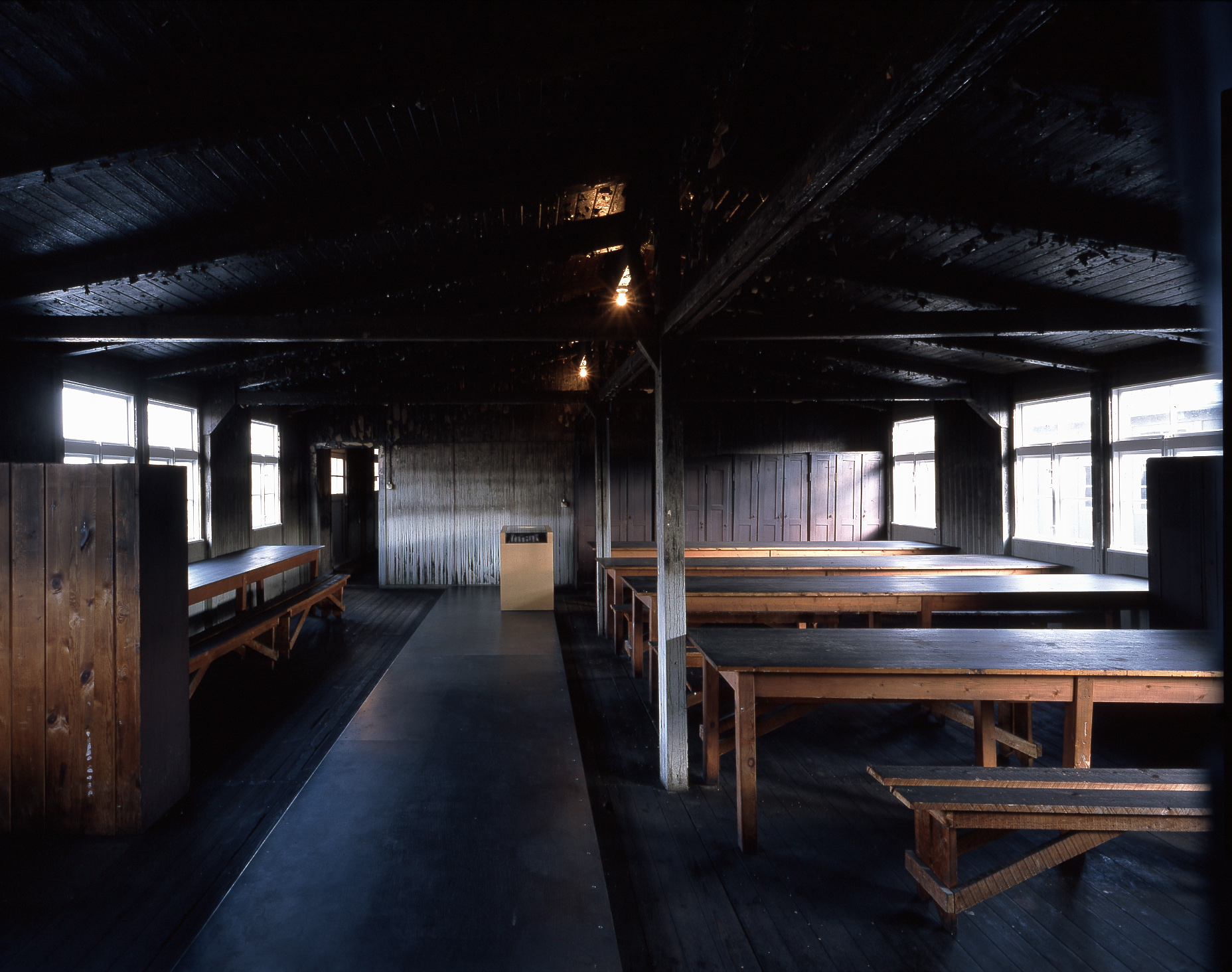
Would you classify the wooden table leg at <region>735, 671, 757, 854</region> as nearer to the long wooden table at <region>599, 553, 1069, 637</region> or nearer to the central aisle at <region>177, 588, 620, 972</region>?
the central aisle at <region>177, 588, 620, 972</region>

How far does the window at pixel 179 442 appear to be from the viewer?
6758 millimetres

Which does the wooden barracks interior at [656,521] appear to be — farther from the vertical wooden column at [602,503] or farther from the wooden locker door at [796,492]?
the wooden locker door at [796,492]

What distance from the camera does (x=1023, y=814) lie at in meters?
2.38

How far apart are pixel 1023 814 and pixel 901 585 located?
3.17m

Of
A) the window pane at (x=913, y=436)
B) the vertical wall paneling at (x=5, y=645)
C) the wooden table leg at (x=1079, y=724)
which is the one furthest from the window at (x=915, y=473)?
the vertical wall paneling at (x=5, y=645)

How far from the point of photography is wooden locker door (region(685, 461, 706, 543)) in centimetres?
1055

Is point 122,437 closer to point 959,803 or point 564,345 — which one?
point 564,345

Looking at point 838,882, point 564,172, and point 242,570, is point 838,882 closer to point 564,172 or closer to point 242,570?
point 564,172

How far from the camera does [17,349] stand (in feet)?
15.7

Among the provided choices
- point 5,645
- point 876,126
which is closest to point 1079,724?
point 876,126

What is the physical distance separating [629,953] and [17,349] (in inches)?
238

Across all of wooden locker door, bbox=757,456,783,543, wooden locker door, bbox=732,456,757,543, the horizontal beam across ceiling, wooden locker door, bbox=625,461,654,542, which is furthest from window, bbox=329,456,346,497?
wooden locker door, bbox=757,456,783,543

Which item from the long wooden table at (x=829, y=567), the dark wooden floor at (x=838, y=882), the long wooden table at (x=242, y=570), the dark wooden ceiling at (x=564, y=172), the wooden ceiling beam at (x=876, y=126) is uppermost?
the dark wooden ceiling at (x=564, y=172)

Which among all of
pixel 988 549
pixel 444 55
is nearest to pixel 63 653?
pixel 444 55
